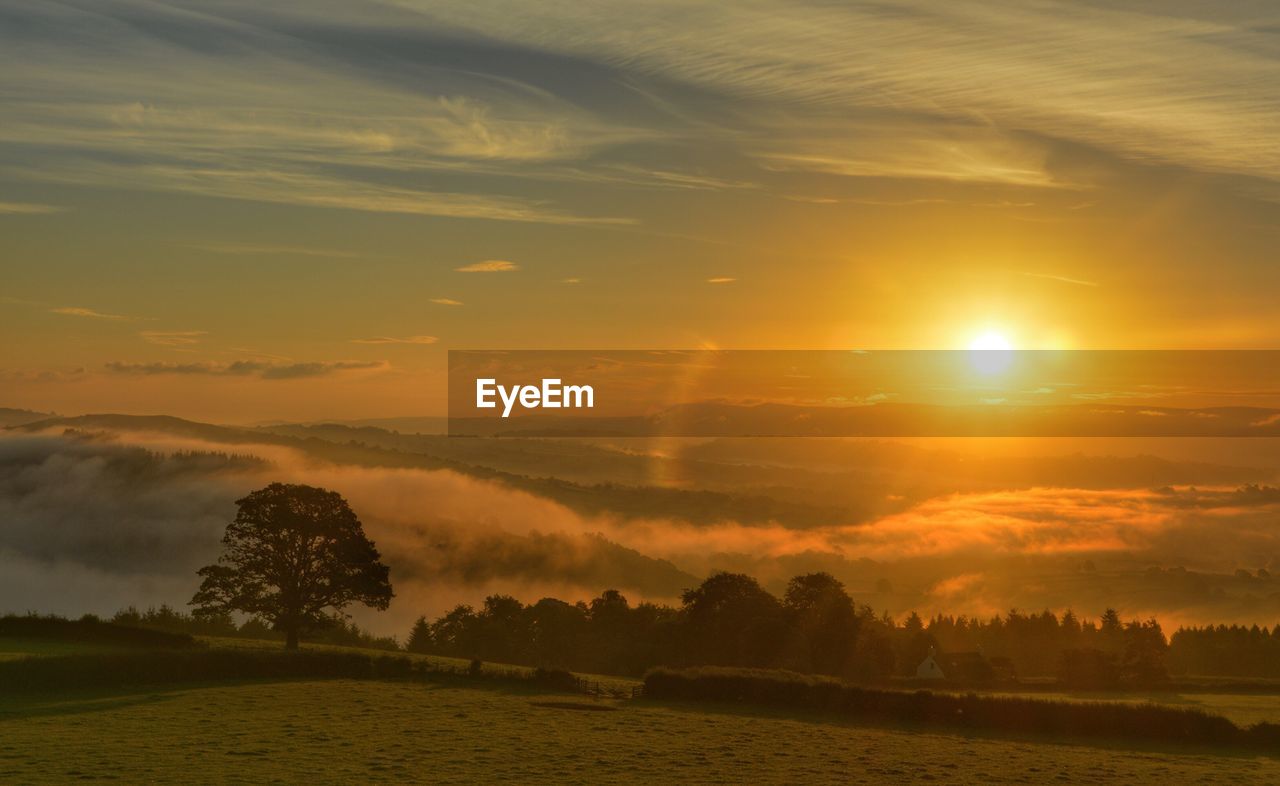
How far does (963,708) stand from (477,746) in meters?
35.7

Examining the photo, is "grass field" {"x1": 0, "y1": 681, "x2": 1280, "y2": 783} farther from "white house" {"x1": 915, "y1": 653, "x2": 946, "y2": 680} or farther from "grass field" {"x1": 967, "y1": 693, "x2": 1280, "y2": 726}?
"white house" {"x1": 915, "y1": 653, "x2": 946, "y2": 680}

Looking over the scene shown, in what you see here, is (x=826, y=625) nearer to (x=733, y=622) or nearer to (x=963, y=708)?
(x=733, y=622)

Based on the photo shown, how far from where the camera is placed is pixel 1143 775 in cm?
6700

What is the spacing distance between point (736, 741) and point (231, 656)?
39610 mm

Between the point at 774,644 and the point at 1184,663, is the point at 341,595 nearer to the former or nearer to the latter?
the point at 774,644

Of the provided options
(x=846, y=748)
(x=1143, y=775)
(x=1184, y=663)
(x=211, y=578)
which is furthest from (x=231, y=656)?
(x=1184, y=663)

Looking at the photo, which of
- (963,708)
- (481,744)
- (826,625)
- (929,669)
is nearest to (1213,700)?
(929,669)

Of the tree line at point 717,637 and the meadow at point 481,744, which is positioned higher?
the tree line at point 717,637

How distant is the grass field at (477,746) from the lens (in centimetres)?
5903

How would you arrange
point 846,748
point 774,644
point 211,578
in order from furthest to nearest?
point 774,644
point 211,578
point 846,748

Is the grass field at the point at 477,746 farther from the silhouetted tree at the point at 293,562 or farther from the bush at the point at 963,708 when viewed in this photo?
the silhouetted tree at the point at 293,562

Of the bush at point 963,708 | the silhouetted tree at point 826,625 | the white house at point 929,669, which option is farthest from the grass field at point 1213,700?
the white house at point 929,669

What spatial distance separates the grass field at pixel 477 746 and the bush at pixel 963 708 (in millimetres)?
4156

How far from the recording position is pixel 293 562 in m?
100
